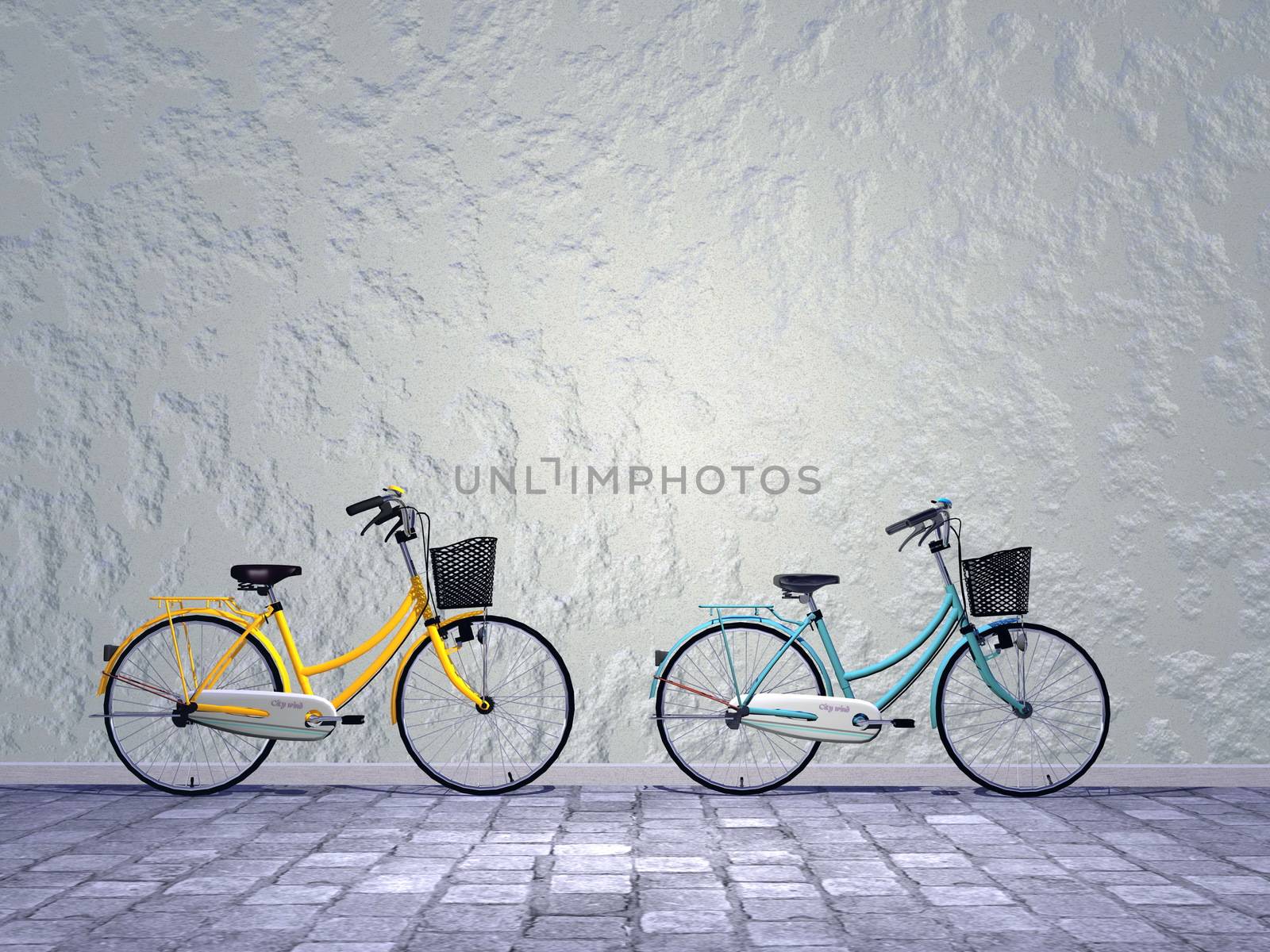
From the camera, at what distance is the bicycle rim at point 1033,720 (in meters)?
4.80

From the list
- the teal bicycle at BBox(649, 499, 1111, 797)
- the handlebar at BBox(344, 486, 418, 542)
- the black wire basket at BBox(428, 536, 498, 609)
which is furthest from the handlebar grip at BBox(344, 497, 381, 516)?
the teal bicycle at BBox(649, 499, 1111, 797)

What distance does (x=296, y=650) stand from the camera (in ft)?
15.8

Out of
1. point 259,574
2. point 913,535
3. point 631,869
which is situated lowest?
point 631,869

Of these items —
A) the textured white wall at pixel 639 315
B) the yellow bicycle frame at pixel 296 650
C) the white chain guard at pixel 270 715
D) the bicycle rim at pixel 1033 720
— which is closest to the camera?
the white chain guard at pixel 270 715

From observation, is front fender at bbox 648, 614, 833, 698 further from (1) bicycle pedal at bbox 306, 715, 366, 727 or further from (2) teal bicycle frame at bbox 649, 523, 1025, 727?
(1) bicycle pedal at bbox 306, 715, 366, 727

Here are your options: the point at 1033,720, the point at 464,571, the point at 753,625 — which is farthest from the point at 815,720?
the point at 464,571

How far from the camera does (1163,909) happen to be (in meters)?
3.04

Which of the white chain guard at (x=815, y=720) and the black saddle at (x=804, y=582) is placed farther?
the black saddle at (x=804, y=582)

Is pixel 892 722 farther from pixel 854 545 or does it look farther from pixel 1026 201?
pixel 1026 201

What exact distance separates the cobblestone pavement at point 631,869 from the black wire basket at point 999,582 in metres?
0.75

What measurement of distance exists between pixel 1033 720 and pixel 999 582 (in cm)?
67

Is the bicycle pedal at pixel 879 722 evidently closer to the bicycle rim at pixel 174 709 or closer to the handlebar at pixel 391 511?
the handlebar at pixel 391 511

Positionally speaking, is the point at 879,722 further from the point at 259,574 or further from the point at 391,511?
the point at 259,574

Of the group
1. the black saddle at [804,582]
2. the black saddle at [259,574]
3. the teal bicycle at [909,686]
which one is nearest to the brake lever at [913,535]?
the teal bicycle at [909,686]
